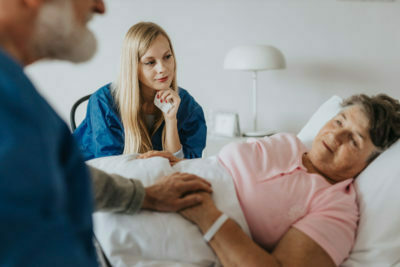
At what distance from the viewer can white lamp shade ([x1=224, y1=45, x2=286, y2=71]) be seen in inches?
103

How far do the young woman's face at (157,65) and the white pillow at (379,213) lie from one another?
102 centimetres

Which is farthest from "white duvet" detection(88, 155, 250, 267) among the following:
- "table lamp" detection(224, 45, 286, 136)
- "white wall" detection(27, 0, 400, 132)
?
"white wall" detection(27, 0, 400, 132)

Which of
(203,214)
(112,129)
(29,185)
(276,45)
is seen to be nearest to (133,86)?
(112,129)

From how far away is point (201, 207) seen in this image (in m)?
1.02

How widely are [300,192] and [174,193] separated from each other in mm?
381

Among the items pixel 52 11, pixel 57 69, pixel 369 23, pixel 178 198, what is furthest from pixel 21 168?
pixel 369 23

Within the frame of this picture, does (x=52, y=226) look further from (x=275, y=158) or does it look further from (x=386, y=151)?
(x=386, y=151)

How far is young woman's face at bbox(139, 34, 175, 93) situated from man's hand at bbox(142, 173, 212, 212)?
2.91 feet

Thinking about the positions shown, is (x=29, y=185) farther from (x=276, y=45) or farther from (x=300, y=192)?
(x=276, y=45)

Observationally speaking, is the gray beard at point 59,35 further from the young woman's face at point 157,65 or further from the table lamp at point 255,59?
the table lamp at point 255,59

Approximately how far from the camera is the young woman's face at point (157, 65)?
1.83 m

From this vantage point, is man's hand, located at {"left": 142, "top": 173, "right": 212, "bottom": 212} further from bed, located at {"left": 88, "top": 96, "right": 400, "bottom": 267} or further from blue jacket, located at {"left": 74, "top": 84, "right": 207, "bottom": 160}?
blue jacket, located at {"left": 74, "top": 84, "right": 207, "bottom": 160}

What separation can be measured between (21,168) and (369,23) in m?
3.00

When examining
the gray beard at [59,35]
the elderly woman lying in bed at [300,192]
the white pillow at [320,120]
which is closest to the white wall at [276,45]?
the white pillow at [320,120]
